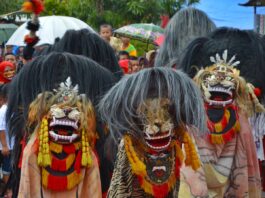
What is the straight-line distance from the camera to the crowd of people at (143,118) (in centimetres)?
385

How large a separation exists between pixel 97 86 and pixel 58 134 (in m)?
0.47

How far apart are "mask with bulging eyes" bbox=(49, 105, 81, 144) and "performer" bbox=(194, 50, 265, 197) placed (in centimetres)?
108

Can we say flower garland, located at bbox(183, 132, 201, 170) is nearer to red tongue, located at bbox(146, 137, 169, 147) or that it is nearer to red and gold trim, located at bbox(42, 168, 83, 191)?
red tongue, located at bbox(146, 137, 169, 147)

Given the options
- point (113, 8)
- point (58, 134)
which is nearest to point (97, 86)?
point (58, 134)

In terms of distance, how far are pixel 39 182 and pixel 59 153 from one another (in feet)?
0.67

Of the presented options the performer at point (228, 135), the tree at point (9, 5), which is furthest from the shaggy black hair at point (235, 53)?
the tree at point (9, 5)

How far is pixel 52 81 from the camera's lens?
14.9ft

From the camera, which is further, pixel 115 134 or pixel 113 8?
pixel 113 8

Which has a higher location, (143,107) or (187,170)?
(143,107)

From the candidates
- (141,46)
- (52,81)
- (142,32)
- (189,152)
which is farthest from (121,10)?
(189,152)

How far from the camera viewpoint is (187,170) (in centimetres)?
420

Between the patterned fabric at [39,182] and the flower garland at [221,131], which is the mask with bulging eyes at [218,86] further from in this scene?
the patterned fabric at [39,182]

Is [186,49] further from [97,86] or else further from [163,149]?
[163,149]

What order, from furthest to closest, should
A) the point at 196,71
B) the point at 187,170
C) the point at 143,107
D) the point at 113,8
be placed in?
1. the point at 113,8
2. the point at 196,71
3. the point at 187,170
4. the point at 143,107
